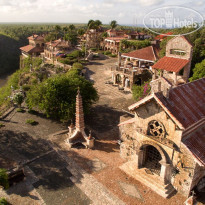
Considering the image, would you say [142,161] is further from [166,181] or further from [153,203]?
[153,203]

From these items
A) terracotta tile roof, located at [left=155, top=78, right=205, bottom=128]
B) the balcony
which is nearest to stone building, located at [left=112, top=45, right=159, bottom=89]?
terracotta tile roof, located at [left=155, top=78, right=205, bottom=128]

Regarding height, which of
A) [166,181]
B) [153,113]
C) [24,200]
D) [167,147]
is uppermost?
[153,113]

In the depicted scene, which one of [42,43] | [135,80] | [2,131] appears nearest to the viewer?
[2,131]

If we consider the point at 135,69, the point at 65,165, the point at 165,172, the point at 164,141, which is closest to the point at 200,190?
the point at 165,172

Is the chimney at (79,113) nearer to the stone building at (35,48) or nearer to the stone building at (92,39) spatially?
the stone building at (35,48)

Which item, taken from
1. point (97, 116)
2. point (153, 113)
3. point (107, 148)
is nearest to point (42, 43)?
point (97, 116)

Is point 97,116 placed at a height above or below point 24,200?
above

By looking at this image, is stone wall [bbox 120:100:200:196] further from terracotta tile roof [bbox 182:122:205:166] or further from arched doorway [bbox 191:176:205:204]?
arched doorway [bbox 191:176:205:204]
